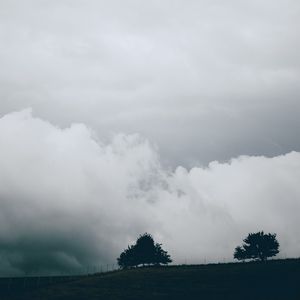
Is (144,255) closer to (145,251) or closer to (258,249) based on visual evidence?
(145,251)

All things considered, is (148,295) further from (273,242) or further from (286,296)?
(273,242)

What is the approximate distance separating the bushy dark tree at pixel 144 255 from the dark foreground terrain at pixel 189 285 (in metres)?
31.1

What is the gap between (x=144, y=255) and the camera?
10644 cm

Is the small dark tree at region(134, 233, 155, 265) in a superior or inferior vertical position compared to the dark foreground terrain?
superior

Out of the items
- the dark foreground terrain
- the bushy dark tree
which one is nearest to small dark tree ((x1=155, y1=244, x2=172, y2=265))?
the bushy dark tree

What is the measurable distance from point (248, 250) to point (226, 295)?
49.1 m

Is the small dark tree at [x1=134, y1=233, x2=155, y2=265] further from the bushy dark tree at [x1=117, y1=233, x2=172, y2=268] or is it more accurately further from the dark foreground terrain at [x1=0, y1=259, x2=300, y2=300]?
the dark foreground terrain at [x1=0, y1=259, x2=300, y2=300]

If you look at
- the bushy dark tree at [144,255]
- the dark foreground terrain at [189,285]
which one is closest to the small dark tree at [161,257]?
the bushy dark tree at [144,255]

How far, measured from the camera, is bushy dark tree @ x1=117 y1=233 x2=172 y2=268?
105m

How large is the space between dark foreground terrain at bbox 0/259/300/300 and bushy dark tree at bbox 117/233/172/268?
3105 cm

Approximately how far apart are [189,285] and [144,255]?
4713 cm

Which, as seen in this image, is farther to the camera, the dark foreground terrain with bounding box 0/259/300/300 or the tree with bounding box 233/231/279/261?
the tree with bounding box 233/231/279/261

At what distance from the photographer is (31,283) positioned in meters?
69.1

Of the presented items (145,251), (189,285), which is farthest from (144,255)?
(189,285)
